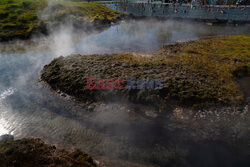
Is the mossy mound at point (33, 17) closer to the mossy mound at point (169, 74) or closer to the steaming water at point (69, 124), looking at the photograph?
the steaming water at point (69, 124)

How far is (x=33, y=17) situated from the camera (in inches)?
1711

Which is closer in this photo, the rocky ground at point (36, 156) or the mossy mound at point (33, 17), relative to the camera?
the rocky ground at point (36, 156)

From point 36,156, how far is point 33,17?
151 feet

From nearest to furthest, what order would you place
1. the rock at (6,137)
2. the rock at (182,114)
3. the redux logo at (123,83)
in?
1. the rock at (6,137)
2. the rock at (182,114)
3. the redux logo at (123,83)

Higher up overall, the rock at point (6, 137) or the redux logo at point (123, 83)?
the redux logo at point (123, 83)

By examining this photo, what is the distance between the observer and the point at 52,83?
1833cm

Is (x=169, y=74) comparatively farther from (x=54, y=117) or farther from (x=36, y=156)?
(x=36, y=156)

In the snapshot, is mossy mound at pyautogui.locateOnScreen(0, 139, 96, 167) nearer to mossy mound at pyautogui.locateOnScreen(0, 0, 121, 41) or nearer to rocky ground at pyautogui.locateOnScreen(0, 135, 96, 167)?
rocky ground at pyautogui.locateOnScreen(0, 135, 96, 167)

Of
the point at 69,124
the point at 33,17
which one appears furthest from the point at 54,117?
the point at 33,17

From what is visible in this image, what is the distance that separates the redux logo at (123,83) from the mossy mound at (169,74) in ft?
1.27

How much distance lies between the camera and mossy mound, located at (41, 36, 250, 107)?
47.3 ft

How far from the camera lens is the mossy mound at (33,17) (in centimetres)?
3681

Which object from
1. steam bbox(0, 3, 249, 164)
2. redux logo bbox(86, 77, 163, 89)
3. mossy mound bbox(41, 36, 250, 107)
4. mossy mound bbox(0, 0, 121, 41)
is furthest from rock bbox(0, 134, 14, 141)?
mossy mound bbox(0, 0, 121, 41)

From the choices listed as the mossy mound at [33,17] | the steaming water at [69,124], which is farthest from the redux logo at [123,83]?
the mossy mound at [33,17]
